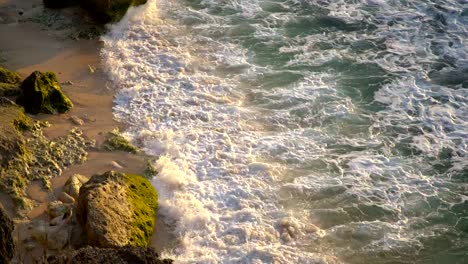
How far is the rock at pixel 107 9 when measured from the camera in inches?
439

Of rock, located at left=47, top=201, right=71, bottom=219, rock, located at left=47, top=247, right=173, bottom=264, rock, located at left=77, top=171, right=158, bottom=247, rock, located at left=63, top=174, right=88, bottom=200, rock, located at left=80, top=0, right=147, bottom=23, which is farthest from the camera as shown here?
rock, located at left=80, top=0, right=147, bottom=23

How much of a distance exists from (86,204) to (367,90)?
5.56 metres

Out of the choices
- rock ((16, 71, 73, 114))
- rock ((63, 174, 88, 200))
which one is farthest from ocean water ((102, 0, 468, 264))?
rock ((63, 174, 88, 200))

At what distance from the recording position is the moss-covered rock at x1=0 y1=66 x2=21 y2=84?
9.16 m

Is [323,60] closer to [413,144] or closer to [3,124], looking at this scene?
[413,144]

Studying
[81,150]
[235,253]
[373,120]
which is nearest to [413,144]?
[373,120]

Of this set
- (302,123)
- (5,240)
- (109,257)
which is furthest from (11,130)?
(302,123)

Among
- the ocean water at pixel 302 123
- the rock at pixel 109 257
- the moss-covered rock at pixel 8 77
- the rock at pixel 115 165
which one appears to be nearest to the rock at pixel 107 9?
the ocean water at pixel 302 123

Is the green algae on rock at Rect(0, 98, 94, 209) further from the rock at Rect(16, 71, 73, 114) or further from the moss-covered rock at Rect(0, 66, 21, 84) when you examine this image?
the moss-covered rock at Rect(0, 66, 21, 84)

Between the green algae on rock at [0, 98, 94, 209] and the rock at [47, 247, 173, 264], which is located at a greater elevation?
the rock at [47, 247, 173, 264]

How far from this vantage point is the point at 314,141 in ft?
28.6

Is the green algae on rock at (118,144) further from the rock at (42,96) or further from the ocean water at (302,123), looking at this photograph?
the rock at (42,96)

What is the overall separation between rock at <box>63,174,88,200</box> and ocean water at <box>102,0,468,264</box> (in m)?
1.00

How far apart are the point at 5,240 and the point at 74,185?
1.80 m
